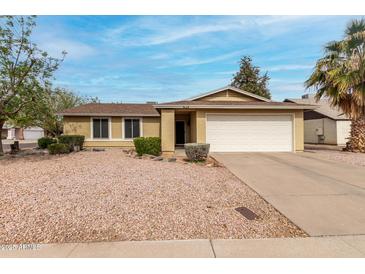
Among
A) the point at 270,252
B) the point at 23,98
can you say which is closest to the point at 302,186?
the point at 270,252

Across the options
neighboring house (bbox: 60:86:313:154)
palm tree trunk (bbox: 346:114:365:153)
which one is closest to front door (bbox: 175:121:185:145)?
neighboring house (bbox: 60:86:313:154)

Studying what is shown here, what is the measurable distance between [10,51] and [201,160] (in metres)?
9.79

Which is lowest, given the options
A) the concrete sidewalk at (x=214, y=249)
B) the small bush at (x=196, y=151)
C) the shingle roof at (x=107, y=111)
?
the concrete sidewalk at (x=214, y=249)

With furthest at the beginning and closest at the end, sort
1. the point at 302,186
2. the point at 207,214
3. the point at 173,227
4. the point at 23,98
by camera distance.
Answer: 1. the point at 23,98
2. the point at 302,186
3. the point at 207,214
4. the point at 173,227

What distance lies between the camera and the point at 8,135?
47.8m

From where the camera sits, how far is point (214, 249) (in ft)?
11.7

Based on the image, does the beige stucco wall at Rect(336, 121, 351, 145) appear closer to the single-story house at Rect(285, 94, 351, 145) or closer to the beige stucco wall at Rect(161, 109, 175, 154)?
the single-story house at Rect(285, 94, 351, 145)

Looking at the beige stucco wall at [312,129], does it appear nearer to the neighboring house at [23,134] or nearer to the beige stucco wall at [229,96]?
the beige stucco wall at [229,96]

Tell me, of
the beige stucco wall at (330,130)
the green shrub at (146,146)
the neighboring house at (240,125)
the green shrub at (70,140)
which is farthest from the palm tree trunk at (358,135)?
the green shrub at (70,140)

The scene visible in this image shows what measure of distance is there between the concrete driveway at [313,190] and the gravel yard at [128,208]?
1.17ft

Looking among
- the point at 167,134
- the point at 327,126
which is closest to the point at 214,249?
the point at 167,134

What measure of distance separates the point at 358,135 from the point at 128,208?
1480cm

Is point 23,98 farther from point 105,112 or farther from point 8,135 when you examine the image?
point 8,135

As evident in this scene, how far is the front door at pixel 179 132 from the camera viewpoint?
66.8 ft
